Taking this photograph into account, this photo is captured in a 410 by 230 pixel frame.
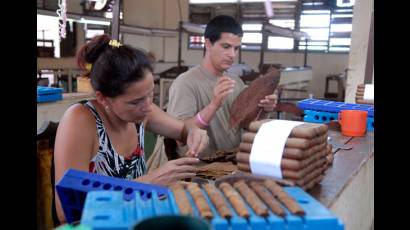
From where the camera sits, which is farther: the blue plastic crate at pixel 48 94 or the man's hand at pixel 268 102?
the blue plastic crate at pixel 48 94

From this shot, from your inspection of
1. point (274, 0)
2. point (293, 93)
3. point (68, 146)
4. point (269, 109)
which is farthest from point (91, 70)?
point (274, 0)

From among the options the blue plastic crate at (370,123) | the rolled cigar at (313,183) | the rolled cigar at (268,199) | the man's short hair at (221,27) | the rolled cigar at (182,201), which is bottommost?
the rolled cigar at (313,183)

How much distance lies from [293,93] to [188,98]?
6.55 metres

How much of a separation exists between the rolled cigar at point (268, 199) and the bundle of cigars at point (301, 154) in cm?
11

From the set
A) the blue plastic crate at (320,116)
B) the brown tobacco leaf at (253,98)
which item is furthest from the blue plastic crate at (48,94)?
the blue plastic crate at (320,116)

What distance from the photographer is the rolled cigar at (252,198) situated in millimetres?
712

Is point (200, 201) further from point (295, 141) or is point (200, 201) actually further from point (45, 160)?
point (45, 160)

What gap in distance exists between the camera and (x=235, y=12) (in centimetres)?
1085

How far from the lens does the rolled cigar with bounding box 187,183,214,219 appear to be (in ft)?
2.26

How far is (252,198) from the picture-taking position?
0.77m

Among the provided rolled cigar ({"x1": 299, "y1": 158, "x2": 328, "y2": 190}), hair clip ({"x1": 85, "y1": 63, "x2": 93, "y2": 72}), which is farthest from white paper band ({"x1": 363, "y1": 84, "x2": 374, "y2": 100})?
hair clip ({"x1": 85, "y1": 63, "x2": 93, "y2": 72})

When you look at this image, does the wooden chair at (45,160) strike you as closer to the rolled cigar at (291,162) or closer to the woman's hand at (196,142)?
the woman's hand at (196,142)

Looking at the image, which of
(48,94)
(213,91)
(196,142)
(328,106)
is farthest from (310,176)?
(48,94)

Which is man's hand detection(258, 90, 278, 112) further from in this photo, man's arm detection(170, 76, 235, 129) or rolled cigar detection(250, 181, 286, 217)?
rolled cigar detection(250, 181, 286, 217)
